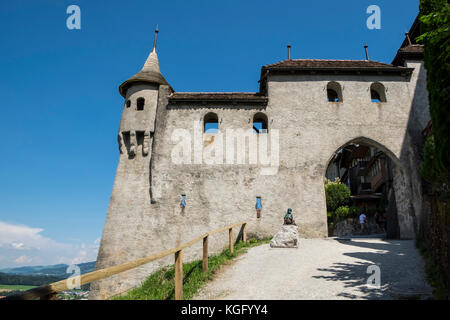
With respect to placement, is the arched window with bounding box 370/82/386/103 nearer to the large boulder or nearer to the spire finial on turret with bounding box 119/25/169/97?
the large boulder

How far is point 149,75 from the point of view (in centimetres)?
1816

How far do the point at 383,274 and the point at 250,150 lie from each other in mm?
9792

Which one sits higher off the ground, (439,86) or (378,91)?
(378,91)

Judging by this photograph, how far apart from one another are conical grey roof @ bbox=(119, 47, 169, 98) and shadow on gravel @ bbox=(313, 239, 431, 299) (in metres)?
14.2

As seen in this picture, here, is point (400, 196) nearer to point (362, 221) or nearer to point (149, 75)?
point (362, 221)

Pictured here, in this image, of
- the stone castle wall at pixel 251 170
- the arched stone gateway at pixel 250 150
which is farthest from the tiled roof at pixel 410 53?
the stone castle wall at pixel 251 170

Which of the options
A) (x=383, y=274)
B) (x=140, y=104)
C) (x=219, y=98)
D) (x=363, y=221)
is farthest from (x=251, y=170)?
(x=363, y=221)

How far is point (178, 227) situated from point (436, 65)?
1249cm

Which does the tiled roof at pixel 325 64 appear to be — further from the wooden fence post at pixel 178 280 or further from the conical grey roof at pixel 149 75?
the wooden fence post at pixel 178 280

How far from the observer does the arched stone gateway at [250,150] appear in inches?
599

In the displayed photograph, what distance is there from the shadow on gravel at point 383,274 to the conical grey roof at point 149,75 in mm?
14180

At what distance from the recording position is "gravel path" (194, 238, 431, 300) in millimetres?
6180

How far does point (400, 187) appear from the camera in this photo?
54.6ft

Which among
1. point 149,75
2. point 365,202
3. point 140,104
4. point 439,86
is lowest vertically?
point 365,202
